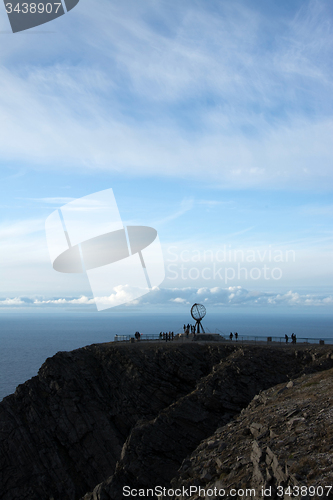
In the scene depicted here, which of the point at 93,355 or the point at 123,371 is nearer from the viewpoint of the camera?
the point at 123,371

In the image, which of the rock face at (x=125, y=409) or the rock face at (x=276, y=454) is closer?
the rock face at (x=276, y=454)

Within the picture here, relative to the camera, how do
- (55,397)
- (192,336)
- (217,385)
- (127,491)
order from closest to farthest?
(127,491) < (217,385) < (55,397) < (192,336)

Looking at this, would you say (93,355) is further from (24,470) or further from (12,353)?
(12,353)

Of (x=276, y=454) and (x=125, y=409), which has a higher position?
(x=276, y=454)

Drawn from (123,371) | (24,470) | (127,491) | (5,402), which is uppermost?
(123,371)

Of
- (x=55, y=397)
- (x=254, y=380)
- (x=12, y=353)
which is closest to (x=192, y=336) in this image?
(x=254, y=380)

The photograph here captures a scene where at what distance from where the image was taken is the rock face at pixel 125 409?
25203mm

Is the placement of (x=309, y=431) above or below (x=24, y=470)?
above

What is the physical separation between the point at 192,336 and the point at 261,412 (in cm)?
2371

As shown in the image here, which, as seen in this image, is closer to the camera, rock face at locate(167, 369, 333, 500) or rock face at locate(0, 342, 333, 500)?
rock face at locate(167, 369, 333, 500)

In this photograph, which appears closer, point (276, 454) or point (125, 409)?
point (276, 454)

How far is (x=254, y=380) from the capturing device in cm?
3038

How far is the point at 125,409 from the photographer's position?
106 ft

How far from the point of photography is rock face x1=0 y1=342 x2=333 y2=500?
25.2 metres
